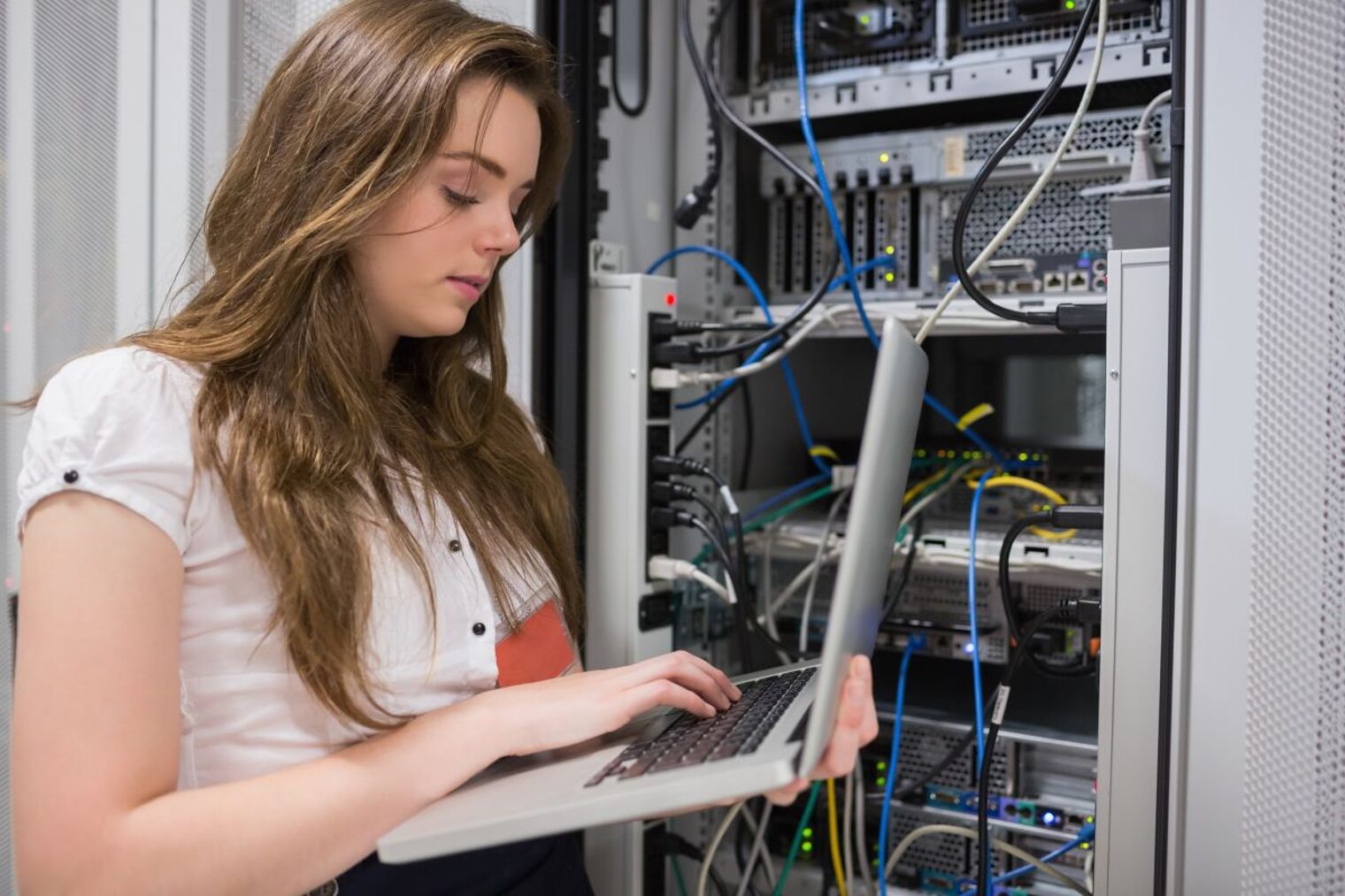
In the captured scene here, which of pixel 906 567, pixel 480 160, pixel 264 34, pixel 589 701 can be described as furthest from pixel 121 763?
pixel 906 567

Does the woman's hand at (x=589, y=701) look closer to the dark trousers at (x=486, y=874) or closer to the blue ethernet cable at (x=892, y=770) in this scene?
the dark trousers at (x=486, y=874)

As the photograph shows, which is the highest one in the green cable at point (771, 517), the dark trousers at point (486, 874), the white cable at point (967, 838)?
the green cable at point (771, 517)

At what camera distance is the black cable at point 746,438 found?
1.75 meters

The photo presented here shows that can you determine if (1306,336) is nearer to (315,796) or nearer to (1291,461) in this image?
(1291,461)

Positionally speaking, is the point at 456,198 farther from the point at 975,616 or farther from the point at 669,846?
the point at 669,846

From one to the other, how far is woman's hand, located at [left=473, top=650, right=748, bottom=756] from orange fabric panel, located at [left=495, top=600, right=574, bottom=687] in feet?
0.29

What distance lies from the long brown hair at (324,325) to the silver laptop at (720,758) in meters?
0.19

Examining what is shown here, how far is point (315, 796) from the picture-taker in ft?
2.61

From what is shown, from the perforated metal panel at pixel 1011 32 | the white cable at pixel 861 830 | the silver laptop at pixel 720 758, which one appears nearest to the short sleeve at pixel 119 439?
the silver laptop at pixel 720 758

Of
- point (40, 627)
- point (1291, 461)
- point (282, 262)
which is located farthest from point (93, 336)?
point (1291, 461)

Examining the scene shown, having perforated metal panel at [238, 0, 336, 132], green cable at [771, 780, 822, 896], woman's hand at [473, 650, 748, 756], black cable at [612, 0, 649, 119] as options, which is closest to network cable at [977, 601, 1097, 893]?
green cable at [771, 780, 822, 896]

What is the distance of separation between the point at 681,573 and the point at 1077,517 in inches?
21.3

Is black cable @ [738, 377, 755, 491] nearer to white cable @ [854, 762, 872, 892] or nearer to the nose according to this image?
white cable @ [854, 762, 872, 892]

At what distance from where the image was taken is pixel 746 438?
70.9 inches
